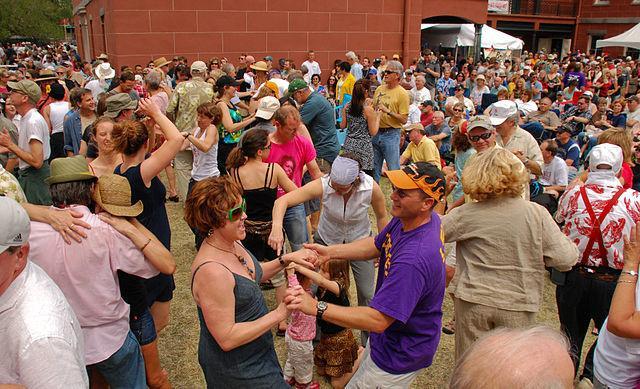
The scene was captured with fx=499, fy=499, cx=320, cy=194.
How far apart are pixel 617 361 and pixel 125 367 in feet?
8.22

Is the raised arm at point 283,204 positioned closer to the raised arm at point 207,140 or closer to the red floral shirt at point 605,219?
the red floral shirt at point 605,219

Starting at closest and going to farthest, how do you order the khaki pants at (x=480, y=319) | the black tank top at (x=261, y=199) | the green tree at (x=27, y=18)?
the khaki pants at (x=480, y=319)
the black tank top at (x=261, y=199)
the green tree at (x=27, y=18)

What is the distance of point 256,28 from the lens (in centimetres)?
1628

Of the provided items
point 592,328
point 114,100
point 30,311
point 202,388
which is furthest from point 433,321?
point 114,100

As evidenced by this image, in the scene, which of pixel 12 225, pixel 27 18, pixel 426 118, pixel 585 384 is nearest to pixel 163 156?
pixel 12 225

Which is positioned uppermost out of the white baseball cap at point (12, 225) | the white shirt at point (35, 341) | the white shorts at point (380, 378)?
the white baseball cap at point (12, 225)

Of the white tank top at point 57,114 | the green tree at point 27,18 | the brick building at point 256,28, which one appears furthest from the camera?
the green tree at point 27,18

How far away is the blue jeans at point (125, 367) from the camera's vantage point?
8.48 feet

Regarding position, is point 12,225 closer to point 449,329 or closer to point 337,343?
point 337,343

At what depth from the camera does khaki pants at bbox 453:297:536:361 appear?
9.42 feet

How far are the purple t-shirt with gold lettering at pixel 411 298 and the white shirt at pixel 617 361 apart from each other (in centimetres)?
83

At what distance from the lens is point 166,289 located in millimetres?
3432

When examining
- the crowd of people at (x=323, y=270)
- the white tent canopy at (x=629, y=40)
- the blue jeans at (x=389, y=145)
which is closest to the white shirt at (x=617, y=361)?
the crowd of people at (x=323, y=270)

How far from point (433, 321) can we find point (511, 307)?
604 mm
